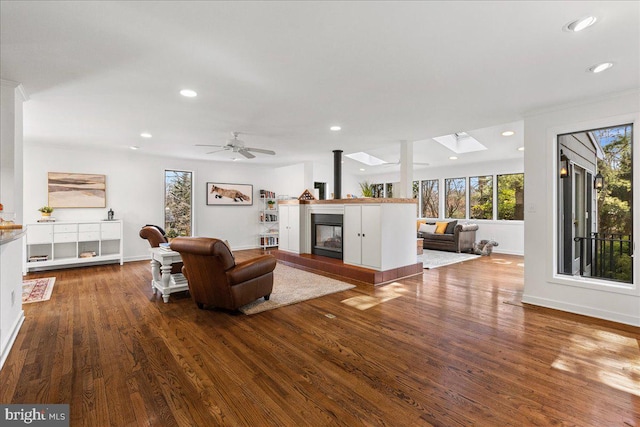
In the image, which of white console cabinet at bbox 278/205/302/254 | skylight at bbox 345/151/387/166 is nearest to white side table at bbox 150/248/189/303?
white console cabinet at bbox 278/205/302/254

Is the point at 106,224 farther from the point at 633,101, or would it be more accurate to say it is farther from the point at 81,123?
the point at 633,101

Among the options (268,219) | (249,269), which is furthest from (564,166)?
(268,219)

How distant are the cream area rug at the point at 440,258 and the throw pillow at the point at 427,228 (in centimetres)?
72

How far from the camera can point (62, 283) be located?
471cm

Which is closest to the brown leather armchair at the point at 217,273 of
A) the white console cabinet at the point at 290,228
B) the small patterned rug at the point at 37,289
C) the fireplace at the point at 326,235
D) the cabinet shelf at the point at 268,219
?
the small patterned rug at the point at 37,289

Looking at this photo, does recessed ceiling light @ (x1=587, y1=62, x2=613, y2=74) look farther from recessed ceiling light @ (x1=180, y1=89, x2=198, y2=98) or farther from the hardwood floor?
recessed ceiling light @ (x1=180, y1=89, x2=198, y2=98)

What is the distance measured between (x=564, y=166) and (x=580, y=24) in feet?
7.95

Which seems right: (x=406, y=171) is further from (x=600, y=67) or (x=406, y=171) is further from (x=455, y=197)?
(x=455, y=197)

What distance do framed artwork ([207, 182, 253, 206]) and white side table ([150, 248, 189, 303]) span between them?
3.81 meters

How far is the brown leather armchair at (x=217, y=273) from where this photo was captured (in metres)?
3.18

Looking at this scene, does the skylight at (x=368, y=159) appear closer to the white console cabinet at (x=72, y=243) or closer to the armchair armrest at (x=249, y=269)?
the armchair armrest at (x=249, y=269)

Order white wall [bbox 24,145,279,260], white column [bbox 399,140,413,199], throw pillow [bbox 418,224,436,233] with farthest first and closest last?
throw pillow [bbox 418,224,436,233]
white wall [bbox 24,145,279,260]
white column [bbox 399,140,413,199]

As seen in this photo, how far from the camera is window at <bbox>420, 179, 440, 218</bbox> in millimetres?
9430

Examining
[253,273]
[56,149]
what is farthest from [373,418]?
[56,149]
